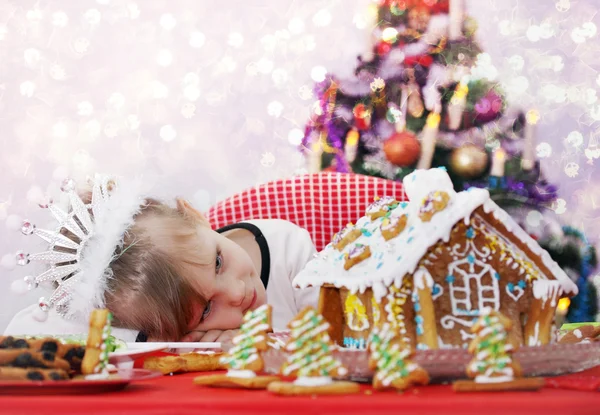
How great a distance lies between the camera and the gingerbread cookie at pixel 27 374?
2.33 ft

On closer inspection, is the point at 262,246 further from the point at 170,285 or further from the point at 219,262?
the point at 170,285

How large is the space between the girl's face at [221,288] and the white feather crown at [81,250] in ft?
0.62

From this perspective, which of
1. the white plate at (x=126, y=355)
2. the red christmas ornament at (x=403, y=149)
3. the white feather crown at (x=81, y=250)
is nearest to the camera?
the white plate at (x=126, y=355)

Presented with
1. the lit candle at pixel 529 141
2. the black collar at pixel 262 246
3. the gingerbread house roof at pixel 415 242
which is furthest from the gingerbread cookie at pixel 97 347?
the lit candle at pixel 529 141

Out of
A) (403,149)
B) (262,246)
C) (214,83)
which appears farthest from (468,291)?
(214,83)

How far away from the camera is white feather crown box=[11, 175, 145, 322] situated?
4.67ft

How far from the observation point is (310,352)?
0.70m

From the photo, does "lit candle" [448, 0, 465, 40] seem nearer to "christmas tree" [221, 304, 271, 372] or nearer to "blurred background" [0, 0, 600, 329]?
"blurred background" [0, 0, 600, 329]

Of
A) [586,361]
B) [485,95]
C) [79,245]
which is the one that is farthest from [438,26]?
[586,361]

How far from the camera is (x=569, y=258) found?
294 cm

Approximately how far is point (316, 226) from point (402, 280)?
1350 mm

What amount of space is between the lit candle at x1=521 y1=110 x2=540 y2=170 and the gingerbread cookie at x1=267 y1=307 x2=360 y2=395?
2.50 meters

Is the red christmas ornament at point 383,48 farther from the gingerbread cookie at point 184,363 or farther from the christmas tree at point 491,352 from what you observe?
the christmas tree at point 491,352

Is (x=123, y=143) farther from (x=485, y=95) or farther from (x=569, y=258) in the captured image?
(x=569, y=258)
